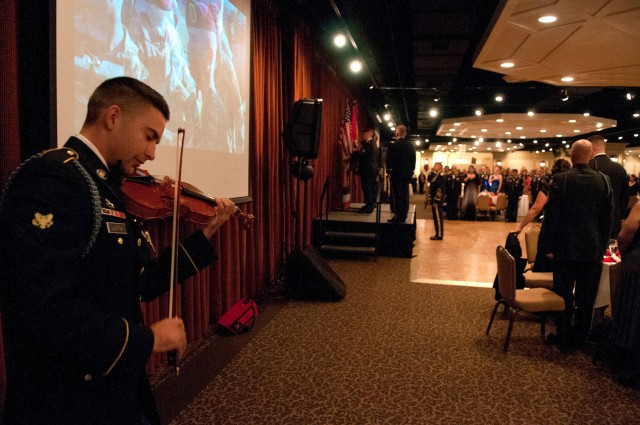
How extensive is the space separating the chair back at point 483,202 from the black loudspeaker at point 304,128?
28.8ft

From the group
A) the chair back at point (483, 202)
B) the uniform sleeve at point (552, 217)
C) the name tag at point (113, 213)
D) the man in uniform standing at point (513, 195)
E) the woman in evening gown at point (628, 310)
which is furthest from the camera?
the man in uniform standing at point (513, 195)

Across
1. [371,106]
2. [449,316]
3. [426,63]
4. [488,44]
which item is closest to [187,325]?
[449,316]

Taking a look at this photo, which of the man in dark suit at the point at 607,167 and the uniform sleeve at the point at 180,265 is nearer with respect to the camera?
the uniform sleeve at the point at 180,265

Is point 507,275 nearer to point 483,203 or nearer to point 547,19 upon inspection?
point 547,19

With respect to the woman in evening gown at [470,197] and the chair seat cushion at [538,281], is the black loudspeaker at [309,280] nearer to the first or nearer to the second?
the chair seat cushion at [538,281]

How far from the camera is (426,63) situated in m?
8.28

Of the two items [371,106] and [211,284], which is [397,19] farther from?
[371,106]

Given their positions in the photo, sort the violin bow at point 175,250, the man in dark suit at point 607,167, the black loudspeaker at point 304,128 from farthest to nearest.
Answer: the man in dark suit at point 607,167 < the black loudspeaker at point 304,128 < the violin bow at point 175,250

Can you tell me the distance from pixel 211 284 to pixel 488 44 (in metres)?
4.32

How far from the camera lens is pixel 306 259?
4273 mm

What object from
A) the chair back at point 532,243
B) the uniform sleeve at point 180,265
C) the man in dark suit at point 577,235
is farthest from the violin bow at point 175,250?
the chair back at point 532,243

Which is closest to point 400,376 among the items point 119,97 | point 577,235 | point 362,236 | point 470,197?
point 577,235

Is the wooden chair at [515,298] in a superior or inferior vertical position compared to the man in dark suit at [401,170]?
inferior

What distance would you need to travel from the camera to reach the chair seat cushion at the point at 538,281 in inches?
151
